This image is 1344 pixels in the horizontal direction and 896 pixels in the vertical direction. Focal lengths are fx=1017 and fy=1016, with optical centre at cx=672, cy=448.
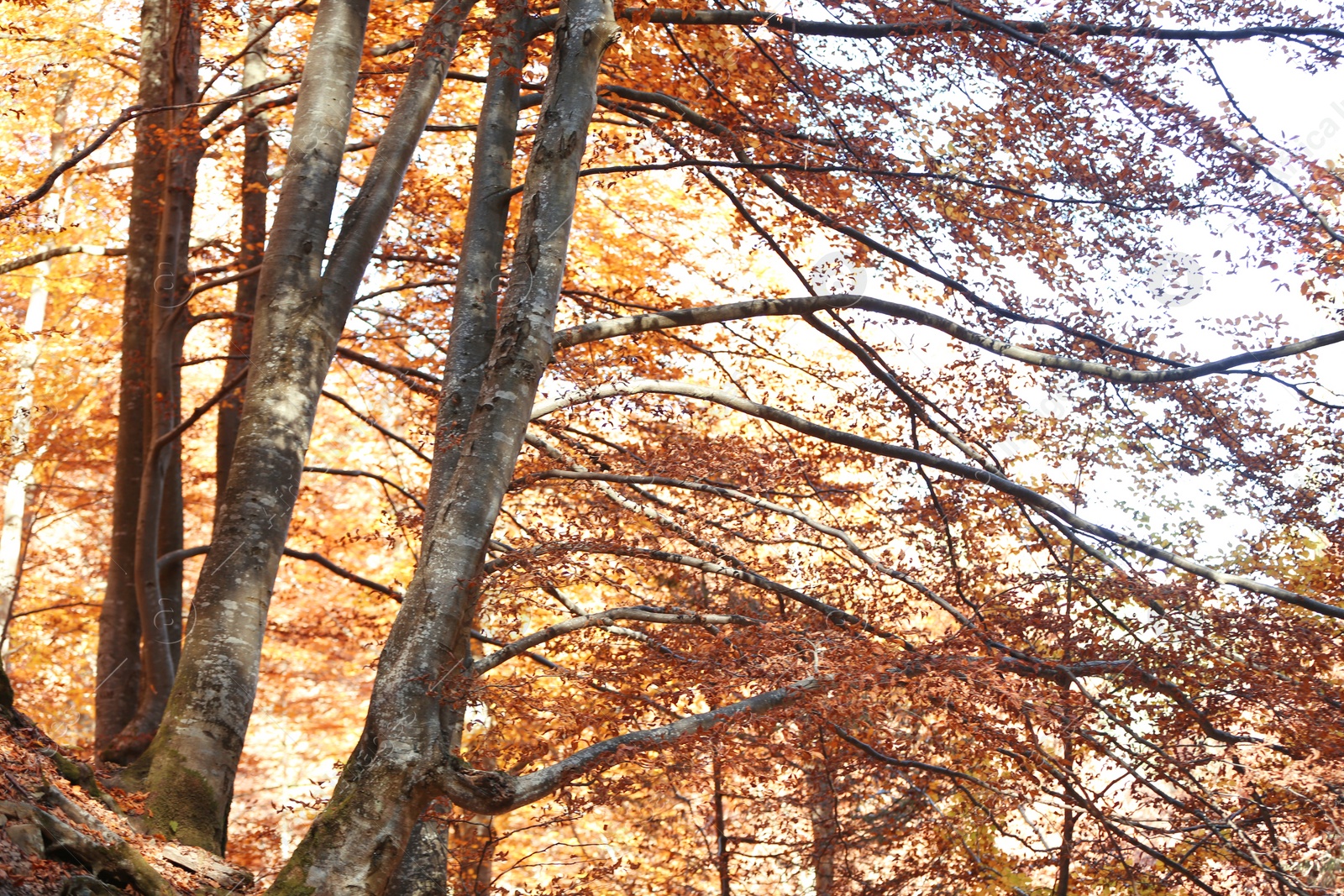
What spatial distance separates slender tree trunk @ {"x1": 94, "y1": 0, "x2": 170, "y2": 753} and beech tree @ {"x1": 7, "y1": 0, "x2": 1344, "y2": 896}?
6 cm

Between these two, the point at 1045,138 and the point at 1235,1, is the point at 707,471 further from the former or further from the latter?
the point at 1235,1

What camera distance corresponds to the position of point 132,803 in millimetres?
4617

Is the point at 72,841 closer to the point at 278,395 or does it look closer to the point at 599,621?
the point at 599,621

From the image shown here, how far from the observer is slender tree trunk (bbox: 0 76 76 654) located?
10836 mm

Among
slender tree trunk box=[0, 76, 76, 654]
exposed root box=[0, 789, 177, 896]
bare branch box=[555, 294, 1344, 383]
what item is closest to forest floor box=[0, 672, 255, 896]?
exposed root box=[0, 789, 177, 896]

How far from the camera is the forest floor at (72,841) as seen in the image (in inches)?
125

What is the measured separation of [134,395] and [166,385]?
63 cm

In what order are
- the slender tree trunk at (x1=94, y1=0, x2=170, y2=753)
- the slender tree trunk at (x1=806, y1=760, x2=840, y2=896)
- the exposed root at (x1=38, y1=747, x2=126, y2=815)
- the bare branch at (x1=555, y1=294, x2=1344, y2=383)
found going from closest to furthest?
the exposed root at (x1=38, y1=747, x2=126, y2=815) < the bare branch at (x1=555, y1=294, x2=1344, y2=383) < the slender tree trunk at (x1=94, y1=0, x2=170, y2=753) < the slender tree trunk at (x1=806, y1=760, x2=840, y2=896)

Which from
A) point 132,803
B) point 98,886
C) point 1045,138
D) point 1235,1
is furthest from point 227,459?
point 1235,1

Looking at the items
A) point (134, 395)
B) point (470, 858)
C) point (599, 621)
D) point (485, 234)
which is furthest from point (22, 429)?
point (599, 621)

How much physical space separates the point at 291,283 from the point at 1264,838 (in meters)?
6.30

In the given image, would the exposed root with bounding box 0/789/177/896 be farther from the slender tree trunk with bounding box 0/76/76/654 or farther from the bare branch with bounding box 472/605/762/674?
the slender tree trunk with bounding box 0/76/76/654

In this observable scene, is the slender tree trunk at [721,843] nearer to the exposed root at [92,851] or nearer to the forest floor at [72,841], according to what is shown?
the forest floor at [72,841]

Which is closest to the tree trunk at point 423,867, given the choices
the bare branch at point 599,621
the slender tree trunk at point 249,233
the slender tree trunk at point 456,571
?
the bare branch at point 599,621
